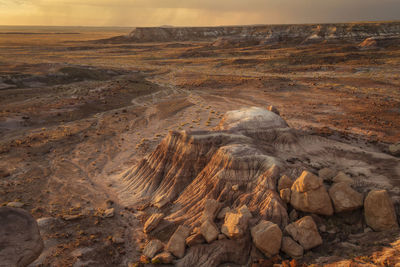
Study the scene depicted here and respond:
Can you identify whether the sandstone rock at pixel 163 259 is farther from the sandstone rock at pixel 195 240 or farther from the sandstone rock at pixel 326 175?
the sandstone rock at pixel 326 175

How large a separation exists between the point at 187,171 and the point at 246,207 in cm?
421

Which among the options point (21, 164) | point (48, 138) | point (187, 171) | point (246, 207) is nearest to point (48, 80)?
point (48, 138)

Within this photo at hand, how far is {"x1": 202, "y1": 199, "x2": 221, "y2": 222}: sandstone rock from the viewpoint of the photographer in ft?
35.8

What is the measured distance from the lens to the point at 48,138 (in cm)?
2469

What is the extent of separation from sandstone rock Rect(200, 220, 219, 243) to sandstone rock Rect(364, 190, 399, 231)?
19.4 feet

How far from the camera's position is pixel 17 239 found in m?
7.92

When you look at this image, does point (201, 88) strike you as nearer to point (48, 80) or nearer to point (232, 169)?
point (48, 80)

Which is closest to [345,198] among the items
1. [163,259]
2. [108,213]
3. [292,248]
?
[292,248]

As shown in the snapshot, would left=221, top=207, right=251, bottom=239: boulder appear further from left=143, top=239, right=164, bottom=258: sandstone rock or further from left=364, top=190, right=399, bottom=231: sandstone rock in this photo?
left=364, top=190, right=399, bottom=231: sandstone rock

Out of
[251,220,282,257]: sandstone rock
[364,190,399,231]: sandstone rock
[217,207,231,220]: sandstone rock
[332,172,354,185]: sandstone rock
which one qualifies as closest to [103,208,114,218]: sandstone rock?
[217,207,231,220]: sandstone rock

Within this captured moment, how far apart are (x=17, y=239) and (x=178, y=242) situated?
5390 millimetres

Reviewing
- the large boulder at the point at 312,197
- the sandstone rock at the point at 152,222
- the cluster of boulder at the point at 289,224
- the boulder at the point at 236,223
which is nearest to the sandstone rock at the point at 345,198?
the cluster of boulder at the point at 289,224

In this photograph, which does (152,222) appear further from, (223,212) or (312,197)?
(312,197)

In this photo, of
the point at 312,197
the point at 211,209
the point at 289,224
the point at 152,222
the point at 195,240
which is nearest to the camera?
the point at 289,224
